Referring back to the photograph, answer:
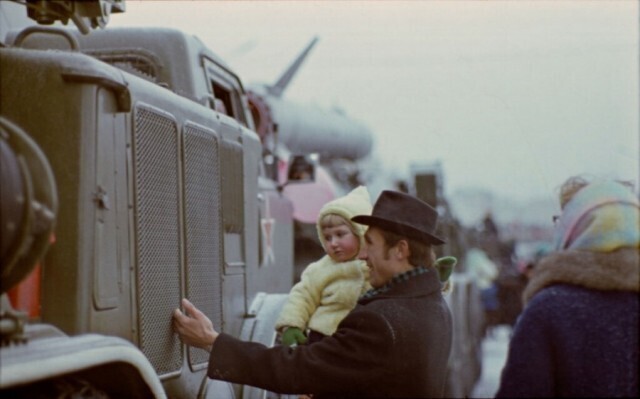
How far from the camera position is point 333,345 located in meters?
4.18

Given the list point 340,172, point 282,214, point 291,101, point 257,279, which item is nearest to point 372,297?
point 257,279

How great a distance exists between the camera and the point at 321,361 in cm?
418

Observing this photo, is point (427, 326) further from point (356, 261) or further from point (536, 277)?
point (356, 261)

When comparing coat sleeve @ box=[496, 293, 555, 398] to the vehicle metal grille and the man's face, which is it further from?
the vehicle metal grille

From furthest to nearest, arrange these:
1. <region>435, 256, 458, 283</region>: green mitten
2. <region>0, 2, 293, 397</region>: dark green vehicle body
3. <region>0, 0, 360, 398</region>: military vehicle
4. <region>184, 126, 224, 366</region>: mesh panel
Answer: <region>435, 256, 458, 283</region>: green mitten → <region>184, 126, 224, 366</region>: mesh panel → <region>0, 2, 293, 397</region>: dark green vehicle body → <region>0, 0, 360, 398</region>: military vehicle

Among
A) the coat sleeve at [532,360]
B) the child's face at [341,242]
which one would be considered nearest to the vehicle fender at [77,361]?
Result: the coat sleeve at [532,360]

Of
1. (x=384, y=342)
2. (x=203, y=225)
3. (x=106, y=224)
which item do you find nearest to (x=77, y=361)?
(x=106, y=224)

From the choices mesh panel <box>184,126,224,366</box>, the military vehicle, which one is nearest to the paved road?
mesh panel <box>184,126,224,366</box>

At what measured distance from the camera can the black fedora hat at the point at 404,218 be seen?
4.29 metres

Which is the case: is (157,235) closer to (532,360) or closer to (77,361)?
(77,361)

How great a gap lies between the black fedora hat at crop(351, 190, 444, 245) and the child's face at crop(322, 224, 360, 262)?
1.10m

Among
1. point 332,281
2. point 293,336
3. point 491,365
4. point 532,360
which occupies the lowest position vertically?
point 491,365

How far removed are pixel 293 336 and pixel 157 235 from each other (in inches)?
48.9

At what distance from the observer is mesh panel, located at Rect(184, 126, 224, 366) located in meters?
5.00
